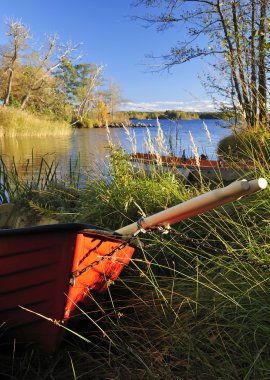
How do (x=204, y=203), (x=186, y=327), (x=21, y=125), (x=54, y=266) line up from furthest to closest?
(x=21, y=125), (x=54, y=266), (x=186, y=327), (x=204, y=203)

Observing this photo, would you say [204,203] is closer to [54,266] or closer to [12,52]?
[54,266]

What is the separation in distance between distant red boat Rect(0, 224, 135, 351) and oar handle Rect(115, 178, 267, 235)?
235 mm

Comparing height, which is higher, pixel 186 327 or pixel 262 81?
pixel 262 81

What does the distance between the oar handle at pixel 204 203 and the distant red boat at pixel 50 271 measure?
0.77 feet

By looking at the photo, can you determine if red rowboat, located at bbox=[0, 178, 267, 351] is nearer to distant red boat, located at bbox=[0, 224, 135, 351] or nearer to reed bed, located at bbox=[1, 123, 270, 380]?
distant red boat, located at bbox=[0, 224, 135, 351]

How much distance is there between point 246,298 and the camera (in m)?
2.15

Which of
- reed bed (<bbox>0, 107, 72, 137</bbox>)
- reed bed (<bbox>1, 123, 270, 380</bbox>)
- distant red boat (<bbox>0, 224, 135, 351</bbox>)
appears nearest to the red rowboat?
distant red boat (<bbox>0, 224, 135, 351</bbox>)

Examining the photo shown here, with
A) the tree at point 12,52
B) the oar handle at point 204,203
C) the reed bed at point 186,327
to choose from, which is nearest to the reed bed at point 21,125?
the tree at point 12,52

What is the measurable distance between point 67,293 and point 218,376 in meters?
0.95

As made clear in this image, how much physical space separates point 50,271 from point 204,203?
949mm

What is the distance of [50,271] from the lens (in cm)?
229

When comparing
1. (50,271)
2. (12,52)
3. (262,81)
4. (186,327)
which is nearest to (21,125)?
(12,52)

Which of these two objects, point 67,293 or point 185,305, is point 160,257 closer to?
point 185,305

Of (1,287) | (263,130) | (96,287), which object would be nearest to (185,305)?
(96,287)
